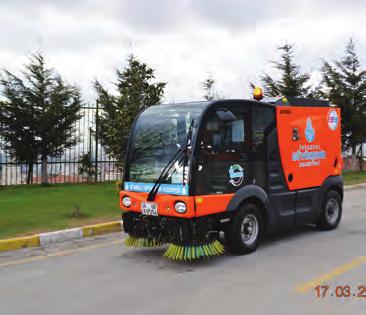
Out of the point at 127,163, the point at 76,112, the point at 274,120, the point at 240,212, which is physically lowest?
the point at 240,212

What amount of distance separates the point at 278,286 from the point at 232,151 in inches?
79.3

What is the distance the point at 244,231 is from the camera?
6629mm

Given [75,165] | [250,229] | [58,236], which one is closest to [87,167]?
[75,165]

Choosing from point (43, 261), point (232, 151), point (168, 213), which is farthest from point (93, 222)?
point (232, 151)

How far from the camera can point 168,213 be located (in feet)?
19.7

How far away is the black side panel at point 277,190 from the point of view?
22.8 ft

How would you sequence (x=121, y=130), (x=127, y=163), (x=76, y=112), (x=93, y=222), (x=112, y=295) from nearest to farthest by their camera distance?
(x=112, y=295)
(x=127, y=163)
(x=93, y=222)
(x=121, y=130)
(x=76, y=112)

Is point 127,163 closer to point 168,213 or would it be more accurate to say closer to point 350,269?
point 168,213

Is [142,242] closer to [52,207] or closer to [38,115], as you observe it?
[52,207]

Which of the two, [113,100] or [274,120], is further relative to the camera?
[113,100]

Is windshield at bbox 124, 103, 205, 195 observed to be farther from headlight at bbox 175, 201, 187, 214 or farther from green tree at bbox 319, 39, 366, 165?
green tree at bbox 319, 39, 366, 165

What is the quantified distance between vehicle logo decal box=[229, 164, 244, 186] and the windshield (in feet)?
2.39
